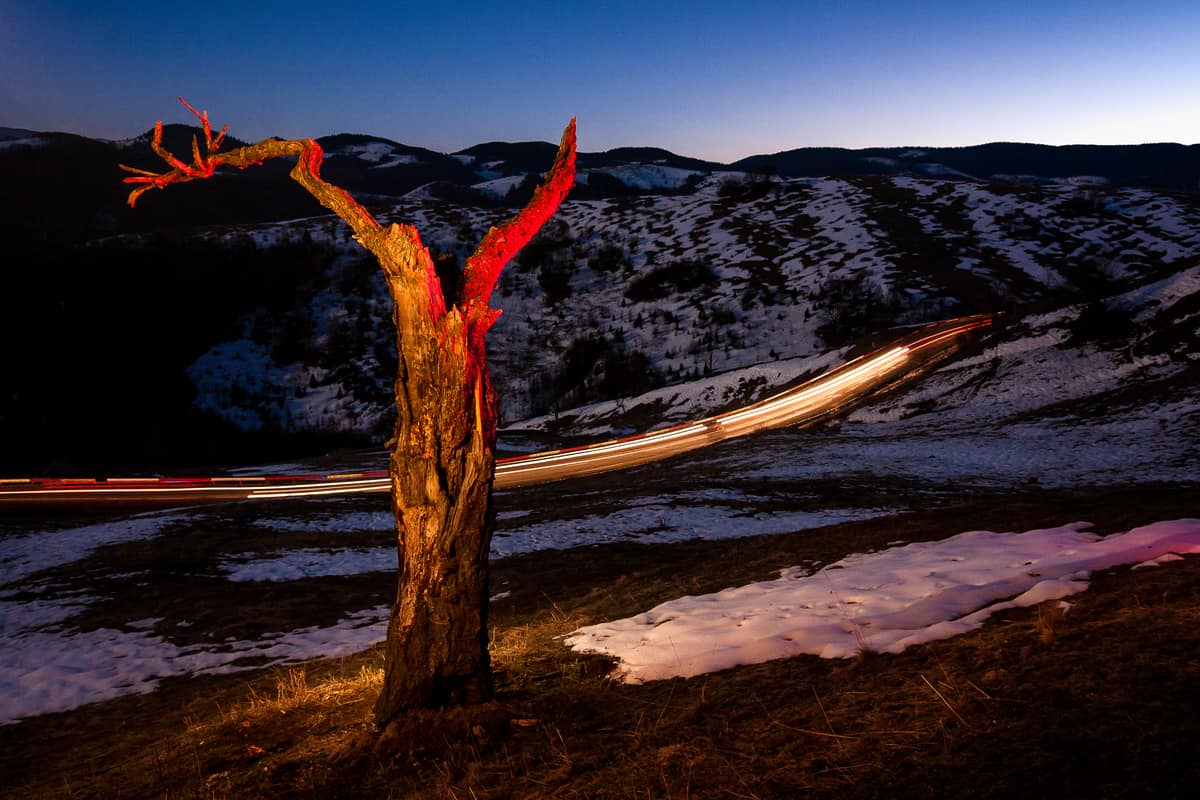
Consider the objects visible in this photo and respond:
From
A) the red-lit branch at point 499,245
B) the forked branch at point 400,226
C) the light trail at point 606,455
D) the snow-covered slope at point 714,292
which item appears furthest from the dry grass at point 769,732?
the snow-covered slope at point 714,292

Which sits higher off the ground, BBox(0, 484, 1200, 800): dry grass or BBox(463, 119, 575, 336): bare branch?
BBox(463, 119, 575, 336): bare branch

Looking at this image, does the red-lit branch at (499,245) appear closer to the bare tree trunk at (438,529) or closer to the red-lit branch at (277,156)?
the bare tree trunk at (438,529)

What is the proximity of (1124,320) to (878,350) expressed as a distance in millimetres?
14470

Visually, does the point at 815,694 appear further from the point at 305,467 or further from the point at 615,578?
the point at 305,467

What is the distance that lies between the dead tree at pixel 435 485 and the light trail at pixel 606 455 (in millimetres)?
22818

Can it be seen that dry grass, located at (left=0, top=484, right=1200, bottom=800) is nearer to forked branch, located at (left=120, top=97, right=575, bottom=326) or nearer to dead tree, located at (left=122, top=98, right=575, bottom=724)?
dead tree, located at (left=122, top=98, right=575, bottom=724)

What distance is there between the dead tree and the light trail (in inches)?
898

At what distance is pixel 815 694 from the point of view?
511 cm

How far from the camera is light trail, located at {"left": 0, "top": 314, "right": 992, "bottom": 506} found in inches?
1152

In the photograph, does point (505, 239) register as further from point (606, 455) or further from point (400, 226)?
point (606, 455)

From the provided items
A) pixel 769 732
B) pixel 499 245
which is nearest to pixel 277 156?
pixel 499 245

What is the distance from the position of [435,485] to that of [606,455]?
28.3 meters

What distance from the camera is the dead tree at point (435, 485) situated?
5.87m

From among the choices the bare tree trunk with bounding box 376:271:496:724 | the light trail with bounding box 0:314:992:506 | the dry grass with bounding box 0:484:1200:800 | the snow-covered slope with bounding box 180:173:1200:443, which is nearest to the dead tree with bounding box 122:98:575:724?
the bare tree trunk with bounding box 376:271:496:724
